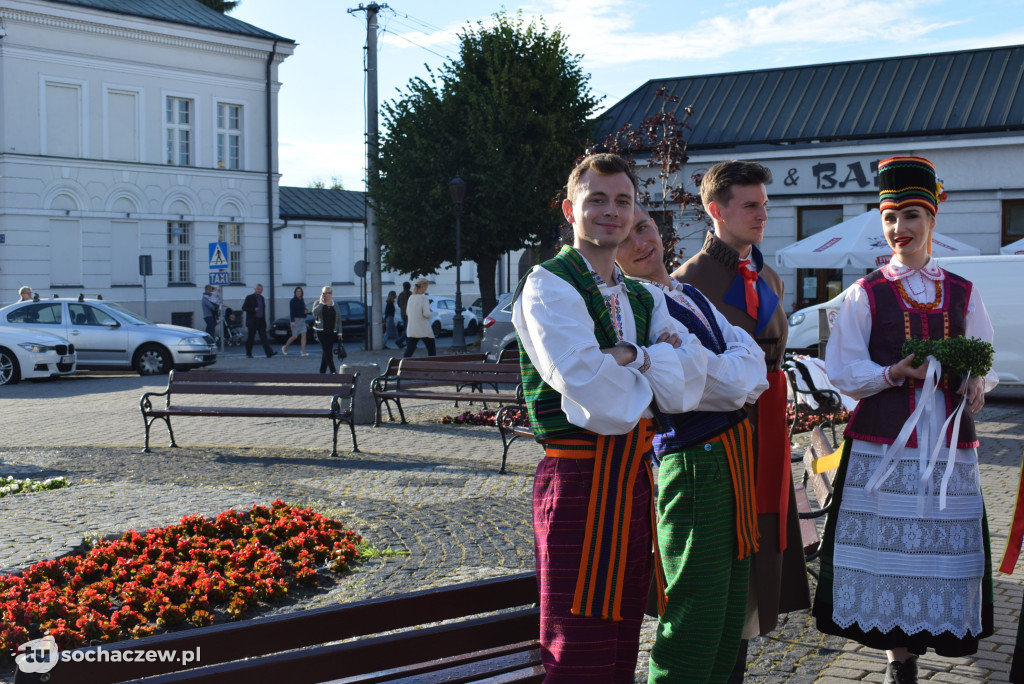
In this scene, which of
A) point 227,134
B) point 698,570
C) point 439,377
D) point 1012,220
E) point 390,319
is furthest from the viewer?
point 227,134

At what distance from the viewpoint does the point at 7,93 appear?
32.3m

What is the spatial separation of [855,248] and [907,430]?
1381 cm

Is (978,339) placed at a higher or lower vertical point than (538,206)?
lower

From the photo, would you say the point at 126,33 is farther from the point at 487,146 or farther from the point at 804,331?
the point at 804,331

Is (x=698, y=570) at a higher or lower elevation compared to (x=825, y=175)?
lower

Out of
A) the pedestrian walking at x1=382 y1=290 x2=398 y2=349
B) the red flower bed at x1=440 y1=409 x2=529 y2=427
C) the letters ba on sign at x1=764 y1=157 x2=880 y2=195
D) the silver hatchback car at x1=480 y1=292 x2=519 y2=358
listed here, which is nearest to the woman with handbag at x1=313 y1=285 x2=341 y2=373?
the silver hatchback car at x1=480 y1=292 x2=519 y2=358

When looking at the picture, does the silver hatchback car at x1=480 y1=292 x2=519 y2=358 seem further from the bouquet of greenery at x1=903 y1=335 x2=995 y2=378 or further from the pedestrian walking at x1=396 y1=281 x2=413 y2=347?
the bouquet of greenery at x1=903 y1=335 x2=995 y2=378

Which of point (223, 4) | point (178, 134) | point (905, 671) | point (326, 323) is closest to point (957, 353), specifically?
point (905, 671)

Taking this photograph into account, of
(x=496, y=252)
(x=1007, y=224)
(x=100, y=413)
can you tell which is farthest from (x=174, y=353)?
(x=1007, y=224)

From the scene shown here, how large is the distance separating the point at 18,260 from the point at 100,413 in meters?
20.5

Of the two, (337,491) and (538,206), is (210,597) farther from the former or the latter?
(538,206)

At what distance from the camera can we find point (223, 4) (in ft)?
179

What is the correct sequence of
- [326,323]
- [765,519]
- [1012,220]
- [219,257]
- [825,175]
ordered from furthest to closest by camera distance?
[219,257]
[825,175]
[1012,220]
[326,323]
[765,519]

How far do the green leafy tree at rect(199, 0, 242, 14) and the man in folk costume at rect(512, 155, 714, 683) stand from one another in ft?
179
